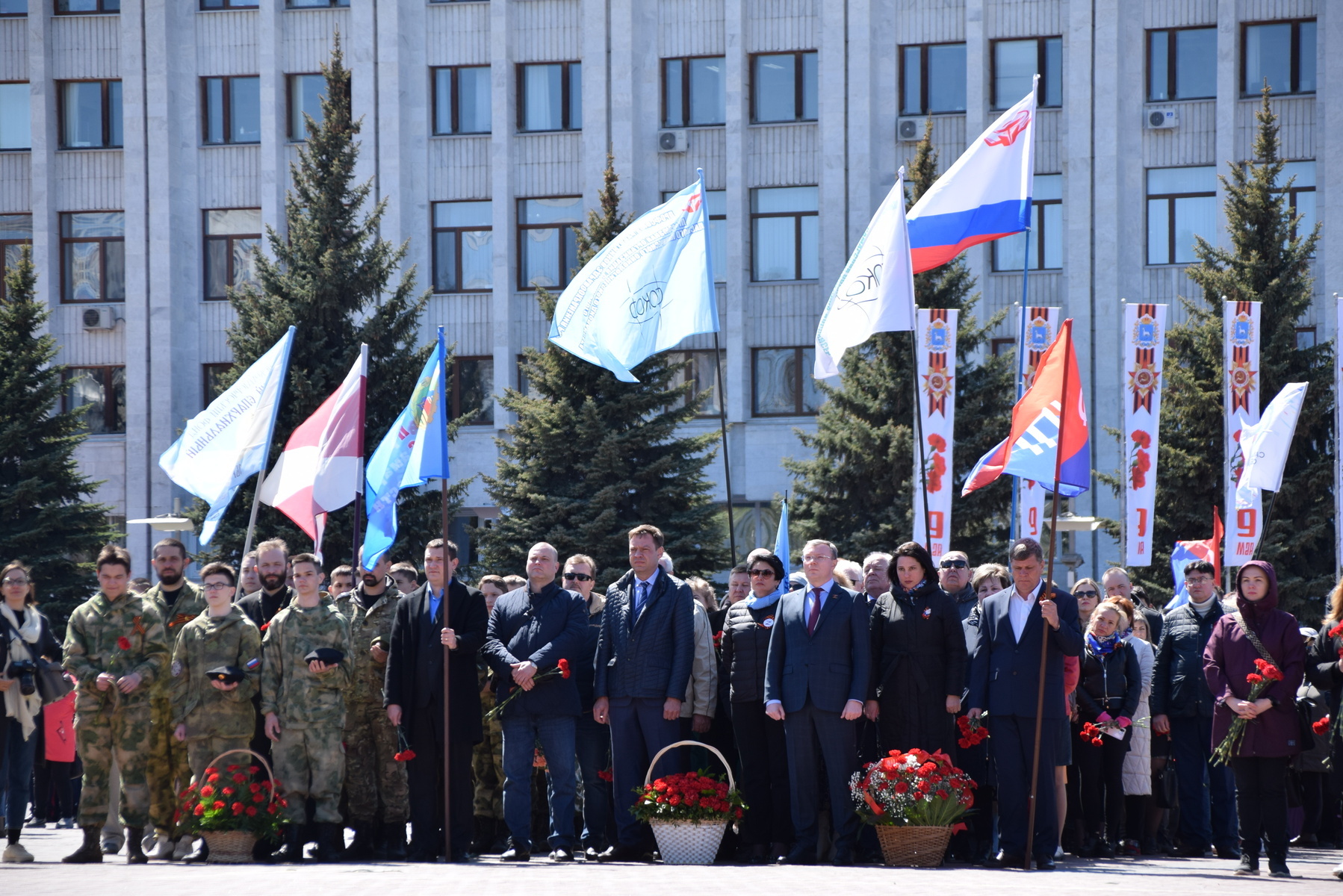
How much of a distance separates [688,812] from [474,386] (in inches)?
967

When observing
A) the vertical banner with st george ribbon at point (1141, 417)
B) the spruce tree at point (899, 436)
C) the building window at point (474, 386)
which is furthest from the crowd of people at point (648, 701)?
the building window at point (474, 386)

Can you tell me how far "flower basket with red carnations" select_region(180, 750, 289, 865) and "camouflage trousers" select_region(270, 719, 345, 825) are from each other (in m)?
0.11

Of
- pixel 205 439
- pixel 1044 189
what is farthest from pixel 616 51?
pixel 205 439

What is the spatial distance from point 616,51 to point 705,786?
25.6m

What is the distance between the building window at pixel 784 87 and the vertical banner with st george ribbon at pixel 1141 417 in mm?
11721

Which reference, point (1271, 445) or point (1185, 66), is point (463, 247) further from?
point (1271, 445)

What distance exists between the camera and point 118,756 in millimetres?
10891

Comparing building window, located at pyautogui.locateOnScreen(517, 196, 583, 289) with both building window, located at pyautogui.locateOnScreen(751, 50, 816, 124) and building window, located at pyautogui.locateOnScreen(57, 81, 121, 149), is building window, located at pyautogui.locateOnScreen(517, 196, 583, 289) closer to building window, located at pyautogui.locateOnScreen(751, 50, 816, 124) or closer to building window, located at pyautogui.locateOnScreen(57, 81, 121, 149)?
building window, located at pyautogui.locateOnScreen(751, 50, 816, 124)

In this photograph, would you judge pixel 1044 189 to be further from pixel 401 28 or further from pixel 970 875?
pixel 970 875

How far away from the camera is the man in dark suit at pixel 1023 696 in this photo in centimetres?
1009

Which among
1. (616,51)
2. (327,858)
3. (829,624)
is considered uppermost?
(616,51)

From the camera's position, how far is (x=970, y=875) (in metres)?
9.31

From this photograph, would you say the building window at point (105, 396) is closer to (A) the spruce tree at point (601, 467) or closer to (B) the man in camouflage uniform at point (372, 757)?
(A) the spruce tree at point (601, 467)

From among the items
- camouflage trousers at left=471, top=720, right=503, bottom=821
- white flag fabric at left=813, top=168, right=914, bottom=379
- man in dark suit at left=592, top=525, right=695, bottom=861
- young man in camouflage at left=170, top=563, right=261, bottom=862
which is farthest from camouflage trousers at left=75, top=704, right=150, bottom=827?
white flag fabric at left=813, top=168, right=914, bottom=379
